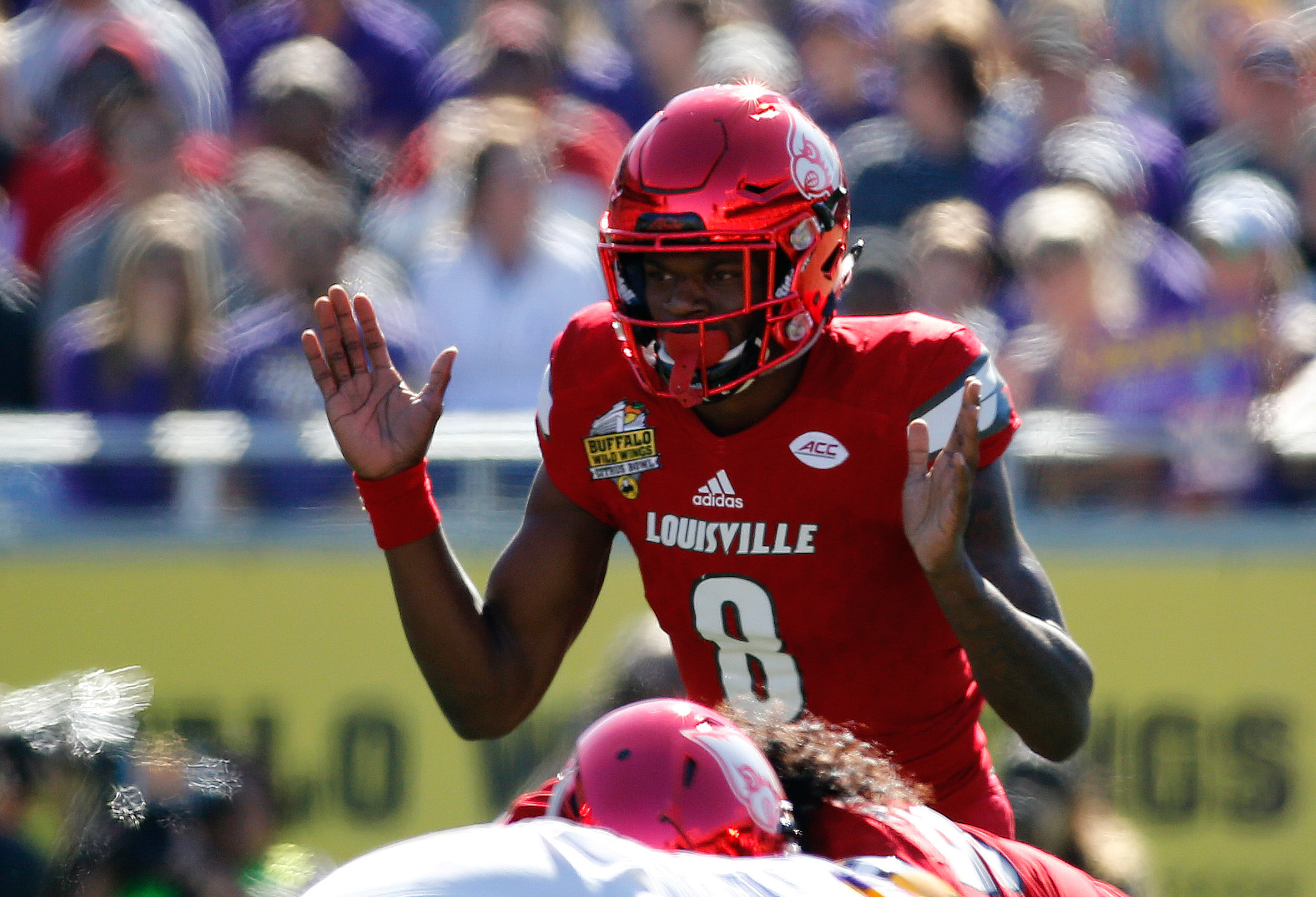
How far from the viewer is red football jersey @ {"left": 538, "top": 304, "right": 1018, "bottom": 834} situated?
3.03m

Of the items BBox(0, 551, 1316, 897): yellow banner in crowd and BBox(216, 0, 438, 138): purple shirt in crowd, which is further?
BBox(216, 0, 438, 138): purple shirt in crowd

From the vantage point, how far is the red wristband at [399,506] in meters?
3.13

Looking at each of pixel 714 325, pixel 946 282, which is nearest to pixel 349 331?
pixel 714 325

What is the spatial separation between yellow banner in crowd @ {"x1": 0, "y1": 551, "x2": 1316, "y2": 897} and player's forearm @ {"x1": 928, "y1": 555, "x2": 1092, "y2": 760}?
2295mm

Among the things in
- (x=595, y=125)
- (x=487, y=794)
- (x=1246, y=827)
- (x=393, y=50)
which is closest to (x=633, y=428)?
(x=487, y=794)

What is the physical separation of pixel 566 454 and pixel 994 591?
868mm

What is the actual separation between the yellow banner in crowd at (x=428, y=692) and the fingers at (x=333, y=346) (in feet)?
6.81

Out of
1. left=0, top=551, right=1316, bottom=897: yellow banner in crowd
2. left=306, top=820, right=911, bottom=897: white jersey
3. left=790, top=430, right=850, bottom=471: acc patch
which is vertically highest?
left=790, top=430, right=850, bottom=471: acc patch

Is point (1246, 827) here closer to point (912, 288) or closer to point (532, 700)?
point (912, 288)

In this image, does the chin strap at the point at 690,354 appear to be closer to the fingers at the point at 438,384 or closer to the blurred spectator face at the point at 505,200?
the fingers at the point at 438,384

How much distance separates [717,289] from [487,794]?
2.69 meters

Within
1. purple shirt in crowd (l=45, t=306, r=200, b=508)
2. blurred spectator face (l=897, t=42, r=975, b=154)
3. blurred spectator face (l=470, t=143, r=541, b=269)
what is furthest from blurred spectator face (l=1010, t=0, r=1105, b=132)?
purple shirt in crowd (l=45, t=306, r=200, b=508)

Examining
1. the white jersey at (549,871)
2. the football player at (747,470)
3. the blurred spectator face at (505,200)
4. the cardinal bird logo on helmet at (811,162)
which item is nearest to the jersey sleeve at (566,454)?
the football player at (747,470)

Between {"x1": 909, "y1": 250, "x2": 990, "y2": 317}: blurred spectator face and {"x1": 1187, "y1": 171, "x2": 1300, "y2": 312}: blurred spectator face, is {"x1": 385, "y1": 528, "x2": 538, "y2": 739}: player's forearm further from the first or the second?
{"x1": 1187, "y1": 171, "x2": 1300, "y2": 312}: blurred spectator face
